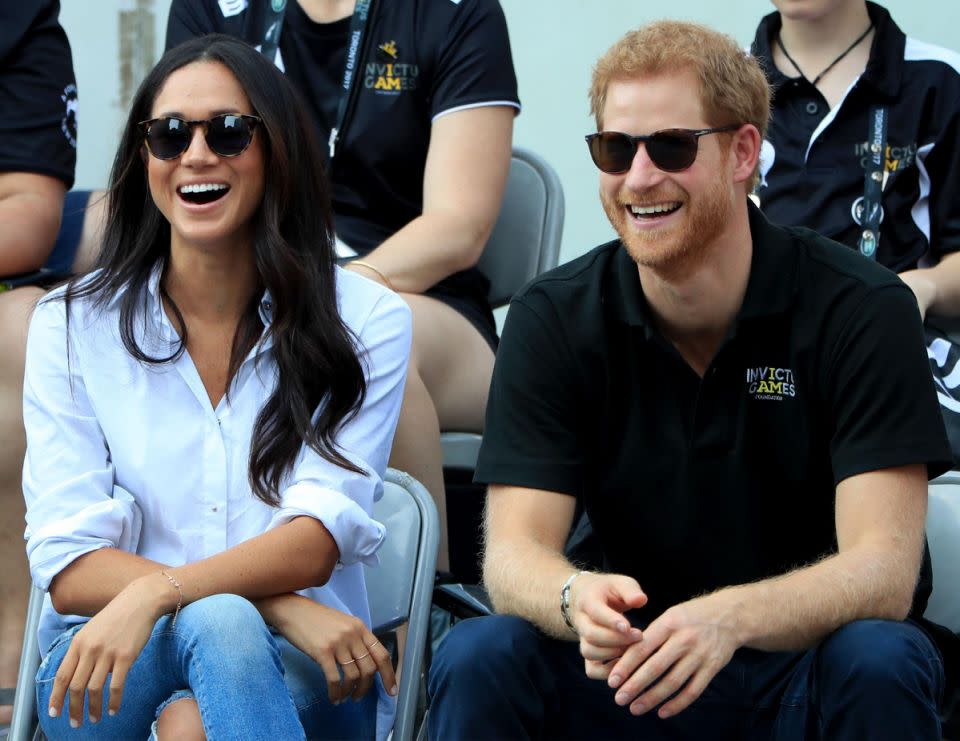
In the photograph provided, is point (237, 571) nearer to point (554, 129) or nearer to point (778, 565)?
point (778, 565)

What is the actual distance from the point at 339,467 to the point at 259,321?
34 cm

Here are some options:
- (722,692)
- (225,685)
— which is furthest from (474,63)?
(225,685)

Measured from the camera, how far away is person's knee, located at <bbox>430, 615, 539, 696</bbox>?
2.26 m

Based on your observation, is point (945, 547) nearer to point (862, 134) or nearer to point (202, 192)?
point (862, 134)

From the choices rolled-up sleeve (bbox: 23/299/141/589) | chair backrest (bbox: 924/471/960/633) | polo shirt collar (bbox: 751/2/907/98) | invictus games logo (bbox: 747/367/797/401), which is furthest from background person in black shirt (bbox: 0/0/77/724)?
chair backrest (bbox: 924/471/960/633)

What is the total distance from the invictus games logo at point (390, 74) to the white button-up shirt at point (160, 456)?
115 cm

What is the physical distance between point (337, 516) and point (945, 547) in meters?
1.09

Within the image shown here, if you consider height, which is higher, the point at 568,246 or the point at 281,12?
the point at 281,12

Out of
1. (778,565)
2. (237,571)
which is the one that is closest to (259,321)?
(237,571)

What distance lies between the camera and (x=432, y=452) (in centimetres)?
315

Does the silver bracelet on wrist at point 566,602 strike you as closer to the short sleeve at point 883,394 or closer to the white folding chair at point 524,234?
the short sleeve at point 883,394

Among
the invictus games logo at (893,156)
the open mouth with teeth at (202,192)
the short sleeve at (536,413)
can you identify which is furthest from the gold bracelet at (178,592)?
the invictus games logo at (893,156)

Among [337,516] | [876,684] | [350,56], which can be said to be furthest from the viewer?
[350,56]

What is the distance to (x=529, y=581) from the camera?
238 cm
